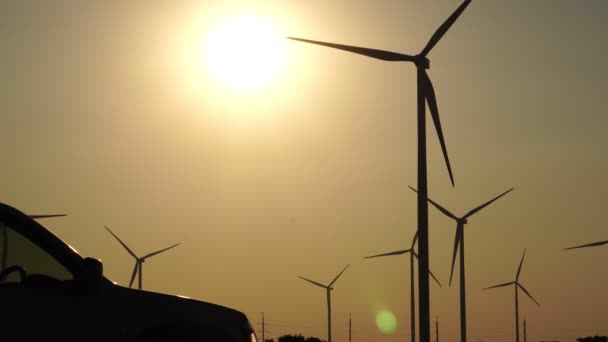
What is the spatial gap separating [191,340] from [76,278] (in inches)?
58.0

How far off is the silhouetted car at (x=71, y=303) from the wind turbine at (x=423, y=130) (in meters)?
30.2

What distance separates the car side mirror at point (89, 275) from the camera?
1083 cm

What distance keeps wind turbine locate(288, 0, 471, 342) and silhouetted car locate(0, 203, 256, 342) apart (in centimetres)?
3022

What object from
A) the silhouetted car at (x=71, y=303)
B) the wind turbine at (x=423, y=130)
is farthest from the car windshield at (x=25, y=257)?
the wind turbine at (x=423, y=130)

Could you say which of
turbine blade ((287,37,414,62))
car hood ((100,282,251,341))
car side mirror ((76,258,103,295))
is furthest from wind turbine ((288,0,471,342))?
car side mirror ((76,258,103,295))

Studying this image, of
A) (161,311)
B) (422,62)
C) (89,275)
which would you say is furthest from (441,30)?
(89,275)

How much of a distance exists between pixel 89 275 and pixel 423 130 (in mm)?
33283

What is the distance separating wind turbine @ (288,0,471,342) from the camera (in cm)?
4209

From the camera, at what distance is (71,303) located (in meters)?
10.8

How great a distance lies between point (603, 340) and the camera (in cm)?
14712

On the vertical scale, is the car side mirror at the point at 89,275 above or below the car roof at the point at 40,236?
below

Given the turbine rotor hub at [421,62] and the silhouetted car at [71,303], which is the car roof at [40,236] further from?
the turbine rotor hub at [421,62]

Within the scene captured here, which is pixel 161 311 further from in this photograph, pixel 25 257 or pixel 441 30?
pixel 441 30

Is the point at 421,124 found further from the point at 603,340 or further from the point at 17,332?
the point at 603,340
